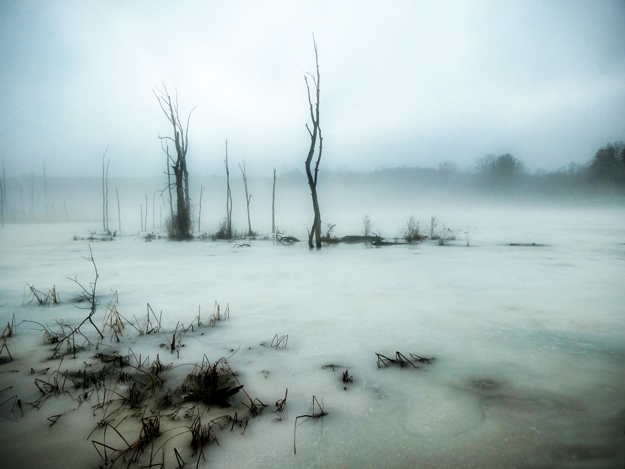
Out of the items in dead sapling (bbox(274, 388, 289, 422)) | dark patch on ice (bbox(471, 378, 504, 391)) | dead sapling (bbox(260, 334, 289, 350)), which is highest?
dead sapling (bbox(274, 388, 289, 422))

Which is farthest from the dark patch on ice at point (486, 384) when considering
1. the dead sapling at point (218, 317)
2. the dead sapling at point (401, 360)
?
the dead sapling at point (218, 317)

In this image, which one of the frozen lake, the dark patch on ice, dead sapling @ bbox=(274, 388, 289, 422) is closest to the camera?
the frozen lake

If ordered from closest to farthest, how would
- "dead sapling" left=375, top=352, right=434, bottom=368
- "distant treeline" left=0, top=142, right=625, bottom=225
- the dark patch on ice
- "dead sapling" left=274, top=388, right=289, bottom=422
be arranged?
1. "dead sapling" left=274, top=388, right=289, bottom=422
2. the dark patch on ice
3. "dead sapling" left=375, top=352, right=434, bottom=368
4. "distant treeline" left=0, top=142, right=625, bottom=225

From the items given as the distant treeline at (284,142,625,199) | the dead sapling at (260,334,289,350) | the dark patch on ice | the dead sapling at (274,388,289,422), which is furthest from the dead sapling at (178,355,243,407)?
the distant treeline at (284,142,625,199)

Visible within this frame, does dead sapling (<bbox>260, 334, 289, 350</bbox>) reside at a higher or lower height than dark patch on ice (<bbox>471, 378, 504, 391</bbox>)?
lower

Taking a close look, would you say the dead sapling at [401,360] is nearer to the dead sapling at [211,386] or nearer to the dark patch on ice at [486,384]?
the dark patch on ice at [486,384]

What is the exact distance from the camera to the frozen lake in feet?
5.24

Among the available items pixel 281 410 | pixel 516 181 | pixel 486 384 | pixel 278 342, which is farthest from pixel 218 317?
pixel 516 181

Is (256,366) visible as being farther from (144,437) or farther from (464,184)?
(464,184)

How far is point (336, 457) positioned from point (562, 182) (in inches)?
3677

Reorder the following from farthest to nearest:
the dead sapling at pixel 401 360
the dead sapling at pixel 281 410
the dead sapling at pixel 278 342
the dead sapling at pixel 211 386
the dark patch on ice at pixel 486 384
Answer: the dead sapling at pixel 278 342 → the dead sapling at pixel 401 360 → the dark patch on ice at pixel 486 384 → the dead sapling at pixel 211 386 → the dead sapling at pixel 281 410

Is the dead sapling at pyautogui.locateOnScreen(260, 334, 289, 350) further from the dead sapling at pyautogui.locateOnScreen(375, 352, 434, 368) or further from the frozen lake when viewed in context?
the dead sapling at pyautogui.locateOnScreen(375, 352, 434, 368)

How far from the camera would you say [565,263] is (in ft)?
24.7

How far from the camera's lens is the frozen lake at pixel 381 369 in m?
1.60
